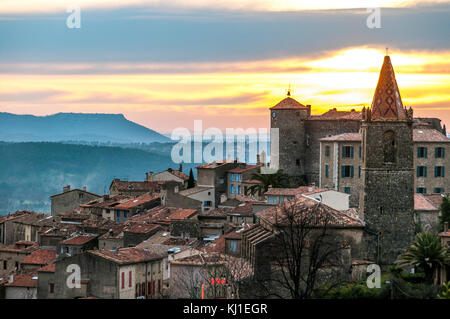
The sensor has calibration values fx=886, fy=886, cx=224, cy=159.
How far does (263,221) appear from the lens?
155ft

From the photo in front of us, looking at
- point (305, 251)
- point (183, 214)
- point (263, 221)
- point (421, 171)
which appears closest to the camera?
point (305, 251)

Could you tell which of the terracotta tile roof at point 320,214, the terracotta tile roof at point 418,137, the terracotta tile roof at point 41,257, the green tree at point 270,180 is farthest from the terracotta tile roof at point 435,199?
the terracotta tile roof at point 41,257

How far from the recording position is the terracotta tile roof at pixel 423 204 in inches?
2194

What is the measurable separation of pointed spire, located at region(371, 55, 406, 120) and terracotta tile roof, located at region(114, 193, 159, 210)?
101 ft

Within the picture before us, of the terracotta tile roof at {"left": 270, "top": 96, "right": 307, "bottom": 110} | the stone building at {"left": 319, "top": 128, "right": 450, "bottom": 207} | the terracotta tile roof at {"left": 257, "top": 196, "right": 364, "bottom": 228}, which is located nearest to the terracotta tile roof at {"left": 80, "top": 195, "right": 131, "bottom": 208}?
the terracotta tile roof at {"left": 270, "top": 96, "right": 307, "bottom": 110}

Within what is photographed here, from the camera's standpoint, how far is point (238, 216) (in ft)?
201

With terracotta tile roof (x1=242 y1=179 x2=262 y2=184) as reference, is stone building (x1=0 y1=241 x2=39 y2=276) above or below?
below

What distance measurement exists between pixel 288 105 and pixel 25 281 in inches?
1111

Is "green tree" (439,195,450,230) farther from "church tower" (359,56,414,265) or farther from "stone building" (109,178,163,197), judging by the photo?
"stone building" (109,178,163,197)

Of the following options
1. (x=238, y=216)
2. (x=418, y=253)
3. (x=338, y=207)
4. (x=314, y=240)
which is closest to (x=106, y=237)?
(x=238, y=216)

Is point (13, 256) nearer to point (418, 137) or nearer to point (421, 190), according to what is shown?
point (421, 190)

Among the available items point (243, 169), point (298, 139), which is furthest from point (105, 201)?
point (298, 139)

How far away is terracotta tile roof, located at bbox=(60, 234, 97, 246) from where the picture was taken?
59.0 metres
